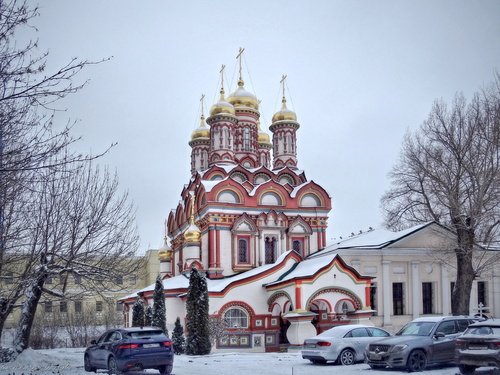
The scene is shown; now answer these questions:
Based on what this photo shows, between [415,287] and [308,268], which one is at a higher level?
[308,268]

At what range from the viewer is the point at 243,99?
1762 inches

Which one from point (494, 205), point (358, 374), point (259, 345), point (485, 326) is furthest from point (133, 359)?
point (494, 205)

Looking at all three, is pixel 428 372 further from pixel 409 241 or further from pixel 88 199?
pixel 409 241

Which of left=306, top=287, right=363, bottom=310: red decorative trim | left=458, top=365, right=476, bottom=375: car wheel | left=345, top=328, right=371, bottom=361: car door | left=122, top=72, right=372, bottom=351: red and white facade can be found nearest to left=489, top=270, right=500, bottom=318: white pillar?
left=122, top=72, right=372, bottom=351: red and white facade

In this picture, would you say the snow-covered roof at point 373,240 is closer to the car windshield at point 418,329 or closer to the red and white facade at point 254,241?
the red and white facade at point 254,241

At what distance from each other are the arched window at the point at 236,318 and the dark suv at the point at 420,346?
1636 cm

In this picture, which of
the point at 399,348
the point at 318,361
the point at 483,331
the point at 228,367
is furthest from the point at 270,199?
the point at 483,331

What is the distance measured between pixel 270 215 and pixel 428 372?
2327 cm

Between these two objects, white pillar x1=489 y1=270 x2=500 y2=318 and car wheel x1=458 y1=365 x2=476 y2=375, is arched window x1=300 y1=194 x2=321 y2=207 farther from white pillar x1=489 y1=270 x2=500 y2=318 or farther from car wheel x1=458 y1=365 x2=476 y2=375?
car wheel x1=458 y1=365 x2=476 y2=375

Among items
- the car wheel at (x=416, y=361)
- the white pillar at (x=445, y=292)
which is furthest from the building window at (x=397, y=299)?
the car wheel at (x=416, y=361)

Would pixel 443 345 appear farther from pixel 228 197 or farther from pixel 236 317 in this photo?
pixel 228 197

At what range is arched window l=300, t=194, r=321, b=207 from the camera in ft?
132

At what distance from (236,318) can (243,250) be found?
583 centimetres

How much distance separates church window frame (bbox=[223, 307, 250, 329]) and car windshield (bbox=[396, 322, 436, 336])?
16.2 meters
